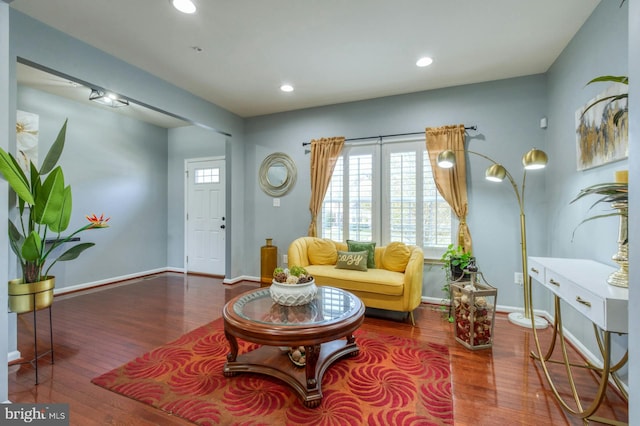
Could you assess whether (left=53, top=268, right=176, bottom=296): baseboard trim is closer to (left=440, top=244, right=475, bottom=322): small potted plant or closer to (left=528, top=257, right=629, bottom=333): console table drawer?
(left=440, top=244, right=475, bottom=322): small potted plant

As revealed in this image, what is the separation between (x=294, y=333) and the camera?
1717 mm

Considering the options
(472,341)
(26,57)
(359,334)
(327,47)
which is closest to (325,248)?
(359,334)

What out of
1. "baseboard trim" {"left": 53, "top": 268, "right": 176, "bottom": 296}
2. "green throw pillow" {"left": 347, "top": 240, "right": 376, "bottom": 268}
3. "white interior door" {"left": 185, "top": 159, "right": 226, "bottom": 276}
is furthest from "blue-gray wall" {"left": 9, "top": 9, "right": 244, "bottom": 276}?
"green throw pillow" {"left": 347, "top": 240, "right": 376, "bottom": 268}

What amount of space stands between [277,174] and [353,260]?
6.44 ft

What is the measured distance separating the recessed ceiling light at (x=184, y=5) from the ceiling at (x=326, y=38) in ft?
0.17

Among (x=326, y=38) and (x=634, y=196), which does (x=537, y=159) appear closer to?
(x=634, y=196)

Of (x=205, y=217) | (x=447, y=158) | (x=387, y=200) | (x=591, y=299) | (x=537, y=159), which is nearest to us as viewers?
(x=591, y=299)

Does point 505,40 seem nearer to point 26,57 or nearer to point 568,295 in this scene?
point 568,295

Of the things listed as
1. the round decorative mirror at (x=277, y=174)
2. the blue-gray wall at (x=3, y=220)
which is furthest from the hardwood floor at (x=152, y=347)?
the round decorative mirror at (x=277, y=174)

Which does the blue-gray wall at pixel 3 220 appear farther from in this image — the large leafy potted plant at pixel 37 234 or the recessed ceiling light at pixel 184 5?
the recessed ceiling light at pixel 184 5

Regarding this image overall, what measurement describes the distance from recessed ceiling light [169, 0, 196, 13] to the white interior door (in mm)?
3122

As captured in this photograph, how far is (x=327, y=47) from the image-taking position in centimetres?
276

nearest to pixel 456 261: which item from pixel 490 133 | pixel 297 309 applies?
pixel 490 133

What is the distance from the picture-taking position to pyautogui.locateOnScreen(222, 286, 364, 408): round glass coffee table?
1735mm
